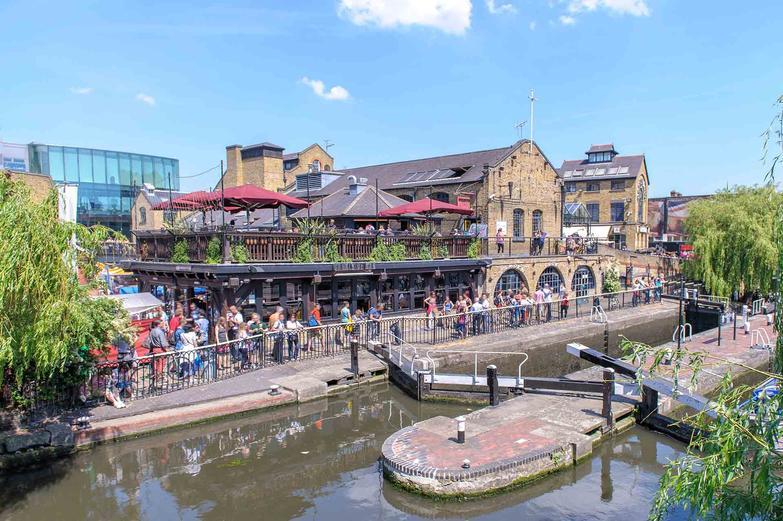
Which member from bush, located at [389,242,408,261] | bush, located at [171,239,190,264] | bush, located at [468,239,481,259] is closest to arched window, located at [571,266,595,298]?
bush, located at [468,239,481,259]

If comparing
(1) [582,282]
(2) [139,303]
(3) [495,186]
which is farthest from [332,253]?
(1) [582,282]

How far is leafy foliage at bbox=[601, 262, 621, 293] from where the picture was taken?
29.8 m

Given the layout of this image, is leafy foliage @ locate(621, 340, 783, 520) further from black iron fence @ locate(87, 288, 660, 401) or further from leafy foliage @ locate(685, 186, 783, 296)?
leafy foliage @ locate(685, 186, 783, 296)

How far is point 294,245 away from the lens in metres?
16.7

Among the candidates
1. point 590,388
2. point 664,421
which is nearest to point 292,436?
point 590,388

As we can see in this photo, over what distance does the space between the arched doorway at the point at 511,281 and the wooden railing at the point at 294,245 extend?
3356mm

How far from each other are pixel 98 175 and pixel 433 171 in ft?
129

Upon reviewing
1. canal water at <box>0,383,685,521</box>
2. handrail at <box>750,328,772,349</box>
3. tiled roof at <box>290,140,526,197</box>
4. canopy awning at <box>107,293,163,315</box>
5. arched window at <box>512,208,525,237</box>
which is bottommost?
canal water at <box>0,383,685,521</box>

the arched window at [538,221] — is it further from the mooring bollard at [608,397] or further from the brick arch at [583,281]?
the mooring bollard at [608,397]

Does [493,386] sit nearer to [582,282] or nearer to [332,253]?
[332,253]

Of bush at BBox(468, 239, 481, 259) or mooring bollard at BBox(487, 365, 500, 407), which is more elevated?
bush at BBox(468, 239, 481, 259)

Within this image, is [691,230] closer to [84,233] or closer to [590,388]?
[590,388]

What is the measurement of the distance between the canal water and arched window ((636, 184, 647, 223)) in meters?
43.4

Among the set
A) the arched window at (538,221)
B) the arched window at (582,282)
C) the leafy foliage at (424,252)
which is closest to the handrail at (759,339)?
the arched window at (582,282)
